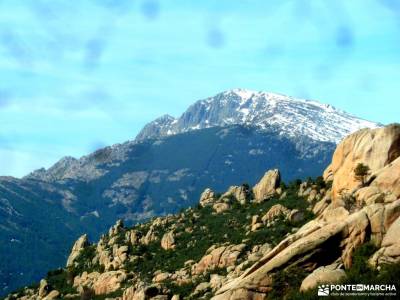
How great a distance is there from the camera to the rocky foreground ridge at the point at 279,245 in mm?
76562

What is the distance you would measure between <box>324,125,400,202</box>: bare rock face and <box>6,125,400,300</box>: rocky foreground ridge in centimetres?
16

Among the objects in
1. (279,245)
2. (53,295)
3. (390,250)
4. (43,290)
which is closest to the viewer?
(390,250)

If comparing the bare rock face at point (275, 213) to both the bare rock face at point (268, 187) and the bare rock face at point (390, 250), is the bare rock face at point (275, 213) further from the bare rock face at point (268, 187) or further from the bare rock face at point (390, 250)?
the bare rock face at point (390, 250)

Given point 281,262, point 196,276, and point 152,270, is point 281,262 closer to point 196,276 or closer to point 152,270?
point 196,276

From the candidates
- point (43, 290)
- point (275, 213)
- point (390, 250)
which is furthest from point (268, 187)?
point (390, 250)

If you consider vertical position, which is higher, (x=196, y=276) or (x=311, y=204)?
(x=311, y=204)

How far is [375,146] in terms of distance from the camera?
332 feet

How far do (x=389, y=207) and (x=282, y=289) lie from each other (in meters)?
14.6

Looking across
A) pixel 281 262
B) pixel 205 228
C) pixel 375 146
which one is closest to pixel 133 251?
pixel 205 228

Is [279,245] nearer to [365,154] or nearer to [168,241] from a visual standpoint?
[365,154]

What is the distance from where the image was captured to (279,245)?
278 feet

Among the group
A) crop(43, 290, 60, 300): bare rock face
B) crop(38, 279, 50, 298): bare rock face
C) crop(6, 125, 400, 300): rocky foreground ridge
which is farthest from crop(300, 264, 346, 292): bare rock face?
crop(38, 279, 50, 298): bare rock face

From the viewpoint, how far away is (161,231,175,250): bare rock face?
184175mm

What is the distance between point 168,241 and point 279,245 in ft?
339
